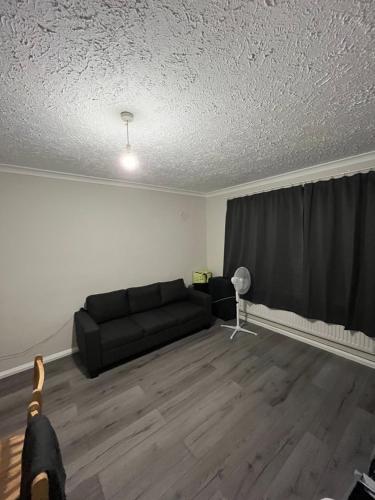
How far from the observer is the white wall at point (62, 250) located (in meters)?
2.39

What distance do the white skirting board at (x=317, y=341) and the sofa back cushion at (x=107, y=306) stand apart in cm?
216

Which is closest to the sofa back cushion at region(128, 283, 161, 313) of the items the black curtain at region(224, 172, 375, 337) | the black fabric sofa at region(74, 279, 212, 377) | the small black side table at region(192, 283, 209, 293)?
the black fabric sofa at region(74, 279, 212, 377)

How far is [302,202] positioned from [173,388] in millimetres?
2814

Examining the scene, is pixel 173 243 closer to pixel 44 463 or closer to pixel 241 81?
pixel 241 81

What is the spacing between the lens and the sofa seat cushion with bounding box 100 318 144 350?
7.78ft

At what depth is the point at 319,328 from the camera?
271 centimetres

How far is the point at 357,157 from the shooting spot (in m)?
2.31

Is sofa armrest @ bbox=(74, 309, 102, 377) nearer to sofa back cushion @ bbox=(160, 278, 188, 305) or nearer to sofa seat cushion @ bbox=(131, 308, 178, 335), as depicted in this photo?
sofa seat cushion @ bbox=(131, 308, 178, 335)

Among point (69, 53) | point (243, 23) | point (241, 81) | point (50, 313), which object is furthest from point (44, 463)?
point (50, 313)

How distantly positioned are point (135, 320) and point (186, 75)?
2.72 meters

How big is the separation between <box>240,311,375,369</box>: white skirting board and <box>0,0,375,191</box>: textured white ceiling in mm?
2378

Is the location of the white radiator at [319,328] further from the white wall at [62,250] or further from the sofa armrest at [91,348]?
the sofa armrest at [91,348]

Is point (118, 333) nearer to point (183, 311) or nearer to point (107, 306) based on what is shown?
point (107, 306)

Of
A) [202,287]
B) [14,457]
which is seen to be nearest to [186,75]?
[14,457]
